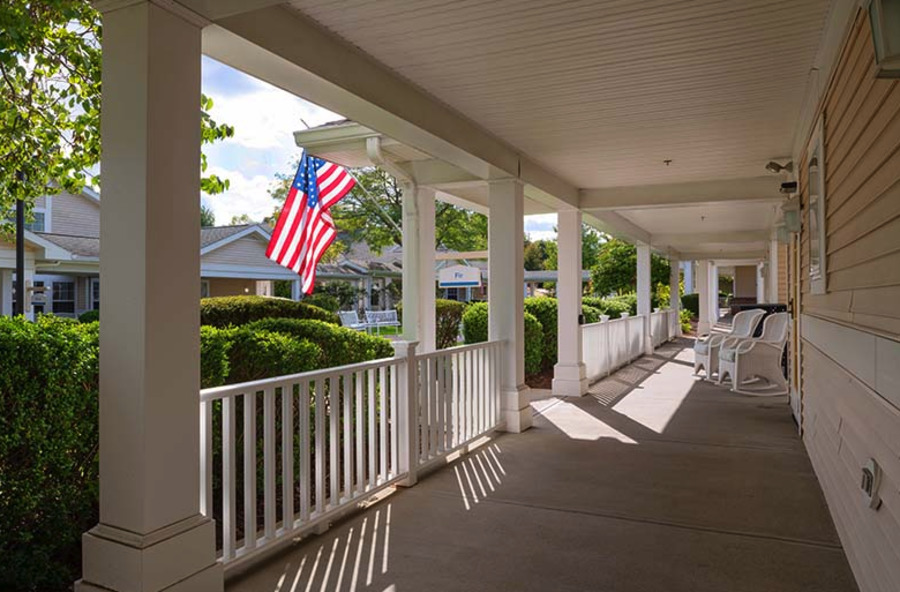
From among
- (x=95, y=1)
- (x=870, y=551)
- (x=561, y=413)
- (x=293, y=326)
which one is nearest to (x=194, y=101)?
(x=95, y=1)

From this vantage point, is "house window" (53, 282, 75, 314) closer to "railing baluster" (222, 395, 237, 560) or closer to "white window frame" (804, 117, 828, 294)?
"railing baluster" (222, 395, 237, 560)

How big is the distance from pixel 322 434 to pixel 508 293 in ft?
9.46

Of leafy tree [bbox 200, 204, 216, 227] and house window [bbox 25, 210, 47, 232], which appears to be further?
leafy tree [bbox 200, 204, 216, 227]

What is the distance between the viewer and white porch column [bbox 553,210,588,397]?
25.7 ft

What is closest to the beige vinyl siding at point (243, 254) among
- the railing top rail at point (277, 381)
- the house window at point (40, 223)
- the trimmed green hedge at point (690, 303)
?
the house window at point (40, 223)

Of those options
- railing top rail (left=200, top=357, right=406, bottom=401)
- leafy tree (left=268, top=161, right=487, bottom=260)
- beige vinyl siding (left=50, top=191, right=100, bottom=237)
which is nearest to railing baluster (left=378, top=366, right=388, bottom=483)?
railing top rail (left=200, top=357, right=406, bottom=401)

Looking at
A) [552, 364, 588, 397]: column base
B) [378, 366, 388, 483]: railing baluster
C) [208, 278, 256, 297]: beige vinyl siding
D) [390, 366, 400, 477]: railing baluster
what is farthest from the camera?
[208, 278, 256, 297]: beige vinyl siding

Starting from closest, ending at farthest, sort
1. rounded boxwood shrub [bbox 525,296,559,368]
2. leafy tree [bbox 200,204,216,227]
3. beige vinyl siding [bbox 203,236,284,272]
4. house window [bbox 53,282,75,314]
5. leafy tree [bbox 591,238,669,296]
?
rounded boxwood shrub [bbox 525,296,559,368] → house window [bbox 53,282,75,314] → beige vinyl siding [bbox 203,236,284,272] → leafy tree [bbox 591,238,669,296] → leafy tree [bbox 200,204,216,227]

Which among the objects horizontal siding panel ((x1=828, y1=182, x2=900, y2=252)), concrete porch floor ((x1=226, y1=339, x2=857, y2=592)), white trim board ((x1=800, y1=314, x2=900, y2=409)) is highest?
horizontal siding panel ((x1=828, y1=182, x2=900, y2=252))

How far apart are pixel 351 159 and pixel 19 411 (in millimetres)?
4438

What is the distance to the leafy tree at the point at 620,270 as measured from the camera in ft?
62.4

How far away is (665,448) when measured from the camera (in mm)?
5242

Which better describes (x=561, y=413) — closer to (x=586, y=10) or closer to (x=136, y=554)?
(x=586, y=10)

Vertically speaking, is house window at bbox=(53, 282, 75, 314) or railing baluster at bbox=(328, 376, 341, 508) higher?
house window at bbox=(53, 282, 75, 314)
